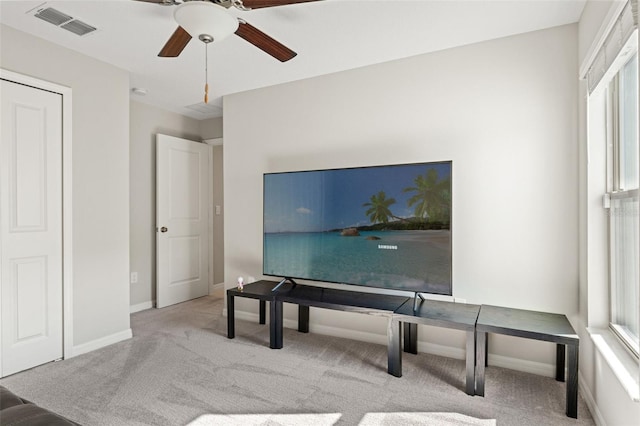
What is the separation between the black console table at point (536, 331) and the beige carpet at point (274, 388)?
0.41 feet

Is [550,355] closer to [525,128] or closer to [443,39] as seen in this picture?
[525,128]

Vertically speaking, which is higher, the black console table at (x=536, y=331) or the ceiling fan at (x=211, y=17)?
the ceiling fan at (x=211, y=17)

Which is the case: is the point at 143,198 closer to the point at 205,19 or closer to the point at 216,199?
the point at 216,199

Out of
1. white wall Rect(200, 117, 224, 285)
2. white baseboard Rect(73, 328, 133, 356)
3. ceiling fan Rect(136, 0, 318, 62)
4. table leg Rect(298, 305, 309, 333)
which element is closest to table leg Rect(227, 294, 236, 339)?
table leg Rect(298, 305, 309, 333)

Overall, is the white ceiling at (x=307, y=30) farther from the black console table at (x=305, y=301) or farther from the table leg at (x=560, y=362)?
the table leg at (x=560, y=362)

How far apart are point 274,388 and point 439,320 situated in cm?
117

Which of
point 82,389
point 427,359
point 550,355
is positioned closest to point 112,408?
point 82,389

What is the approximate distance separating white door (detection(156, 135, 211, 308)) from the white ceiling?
131 cm

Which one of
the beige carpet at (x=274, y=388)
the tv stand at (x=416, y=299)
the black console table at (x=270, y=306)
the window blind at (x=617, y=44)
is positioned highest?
the window blind at (x=617, y=44)

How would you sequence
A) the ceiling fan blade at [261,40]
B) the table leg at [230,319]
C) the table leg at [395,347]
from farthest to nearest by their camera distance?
the table leg at [230,319] → the table leg at [395,347] → the ceiling fan blade at [261,40]

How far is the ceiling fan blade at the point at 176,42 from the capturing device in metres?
2.05

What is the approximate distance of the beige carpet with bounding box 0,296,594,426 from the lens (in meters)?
2.09

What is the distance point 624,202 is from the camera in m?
1.91

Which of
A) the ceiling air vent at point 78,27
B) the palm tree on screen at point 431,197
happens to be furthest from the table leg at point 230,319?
the ceiling air vent at point 78,27
